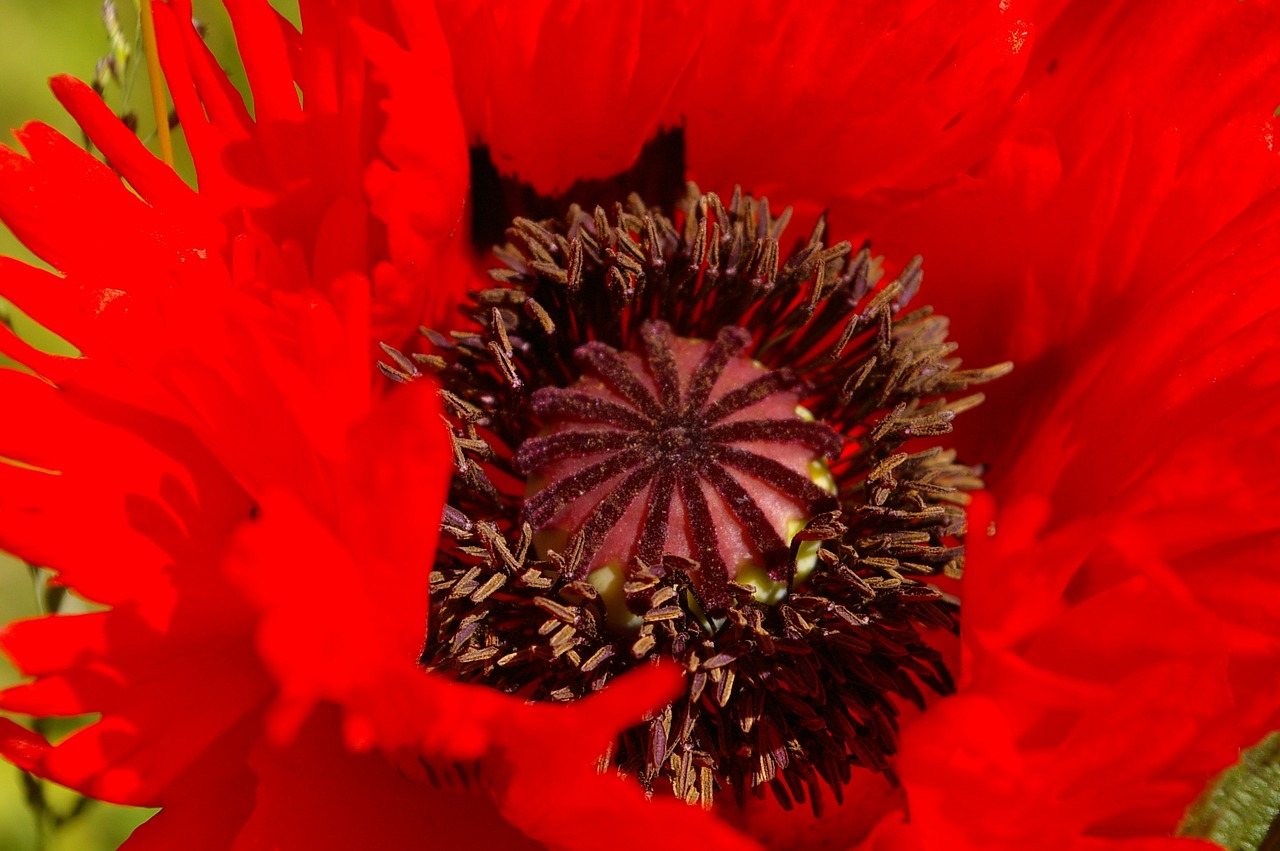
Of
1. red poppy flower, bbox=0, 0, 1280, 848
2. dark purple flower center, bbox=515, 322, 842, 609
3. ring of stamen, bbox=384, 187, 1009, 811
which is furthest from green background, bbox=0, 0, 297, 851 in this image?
dark purple flower center, bbox=515, 322, 842, 609

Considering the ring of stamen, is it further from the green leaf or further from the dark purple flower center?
the green leaf

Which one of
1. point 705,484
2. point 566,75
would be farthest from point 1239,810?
point 566,75

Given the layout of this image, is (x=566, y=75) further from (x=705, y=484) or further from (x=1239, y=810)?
(x=1239, y=810)

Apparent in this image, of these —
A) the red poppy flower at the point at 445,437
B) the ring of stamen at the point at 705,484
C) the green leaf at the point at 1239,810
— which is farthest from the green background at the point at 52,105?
the green leaf at the point at 1239,810

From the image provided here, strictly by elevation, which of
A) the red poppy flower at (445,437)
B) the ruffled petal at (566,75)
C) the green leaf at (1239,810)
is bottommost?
the green leaf at (1239,810)

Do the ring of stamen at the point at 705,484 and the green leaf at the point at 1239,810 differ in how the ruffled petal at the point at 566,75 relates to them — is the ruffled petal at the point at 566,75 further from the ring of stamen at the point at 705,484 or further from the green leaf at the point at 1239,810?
the green leaf at the point at 1239,810

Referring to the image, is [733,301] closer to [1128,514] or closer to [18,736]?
[1128,514]
